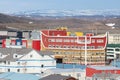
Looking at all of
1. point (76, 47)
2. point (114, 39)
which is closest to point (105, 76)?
point (76, 47)

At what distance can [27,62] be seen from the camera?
23.7 metres

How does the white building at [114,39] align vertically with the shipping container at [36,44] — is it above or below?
above

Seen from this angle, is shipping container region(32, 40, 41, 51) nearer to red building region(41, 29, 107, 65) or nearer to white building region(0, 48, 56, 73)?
red building region(41, 29, 107, 65)

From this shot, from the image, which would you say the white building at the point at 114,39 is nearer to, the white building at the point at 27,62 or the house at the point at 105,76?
the white building at the point at 27,62

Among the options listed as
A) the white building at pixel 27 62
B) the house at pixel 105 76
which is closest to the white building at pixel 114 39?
the white building at pixel 27 62

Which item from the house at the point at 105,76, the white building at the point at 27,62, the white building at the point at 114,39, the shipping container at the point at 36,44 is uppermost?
the white building at the point at 114,39

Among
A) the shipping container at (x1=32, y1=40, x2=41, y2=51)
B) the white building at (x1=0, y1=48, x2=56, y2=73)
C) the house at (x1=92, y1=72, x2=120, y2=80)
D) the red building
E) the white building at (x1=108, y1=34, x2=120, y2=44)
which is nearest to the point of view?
the house at (x1=92, y1=72, x2=120, y2=80)

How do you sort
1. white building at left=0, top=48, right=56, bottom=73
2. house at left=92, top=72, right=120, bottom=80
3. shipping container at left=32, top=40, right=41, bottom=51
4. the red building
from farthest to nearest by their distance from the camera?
shipping container at left=32, top=40, right=41, bottom=51 < the red building < white building at left=0, top=48, right=56, bottom=73 < house at left=92, top=72, right=120, bottom=80

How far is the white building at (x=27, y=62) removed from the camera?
2356 cm

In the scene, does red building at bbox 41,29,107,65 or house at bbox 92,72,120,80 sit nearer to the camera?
house at bbox 92,72,120,80

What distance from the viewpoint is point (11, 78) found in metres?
18.5

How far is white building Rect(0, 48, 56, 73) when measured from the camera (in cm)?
2356

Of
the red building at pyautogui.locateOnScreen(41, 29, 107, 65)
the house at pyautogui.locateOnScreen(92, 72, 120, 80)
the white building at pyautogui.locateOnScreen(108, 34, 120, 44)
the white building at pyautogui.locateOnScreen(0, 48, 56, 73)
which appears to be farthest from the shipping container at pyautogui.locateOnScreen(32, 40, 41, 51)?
the house at pyautogui.locateOnScreen(92, 72, 120, 80)

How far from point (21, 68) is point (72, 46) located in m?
7.60
